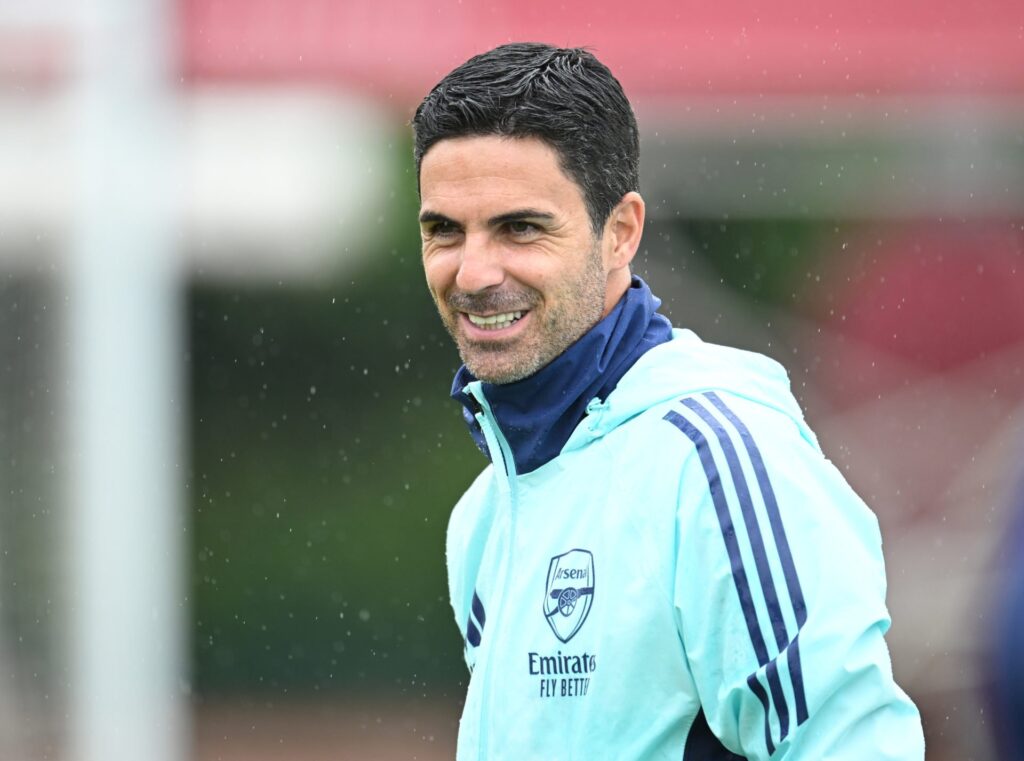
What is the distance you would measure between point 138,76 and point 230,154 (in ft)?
3.82

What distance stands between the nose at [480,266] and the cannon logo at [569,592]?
0.33 meters

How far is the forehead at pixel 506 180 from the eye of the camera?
1.92m

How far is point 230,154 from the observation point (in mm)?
7996

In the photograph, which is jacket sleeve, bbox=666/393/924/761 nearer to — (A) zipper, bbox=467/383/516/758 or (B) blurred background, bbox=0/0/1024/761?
(A) zipper, bbox=467/383/516/758

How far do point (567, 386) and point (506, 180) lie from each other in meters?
0.25

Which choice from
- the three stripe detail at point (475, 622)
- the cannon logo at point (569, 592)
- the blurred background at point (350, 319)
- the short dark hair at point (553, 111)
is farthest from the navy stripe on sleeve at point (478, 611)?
the blurred background at point (350, 319)

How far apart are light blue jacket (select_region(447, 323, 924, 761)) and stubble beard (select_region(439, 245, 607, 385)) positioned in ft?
0.30

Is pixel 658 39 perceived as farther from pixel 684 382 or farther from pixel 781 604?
pixel 781 604

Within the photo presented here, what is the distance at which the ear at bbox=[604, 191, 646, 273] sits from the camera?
201 centimetres

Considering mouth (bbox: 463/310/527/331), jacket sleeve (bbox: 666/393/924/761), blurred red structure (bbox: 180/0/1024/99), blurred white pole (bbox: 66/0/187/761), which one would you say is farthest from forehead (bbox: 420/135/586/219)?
blurred white pole (bbox: 66/0/187/761)

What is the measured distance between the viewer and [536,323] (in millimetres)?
1948

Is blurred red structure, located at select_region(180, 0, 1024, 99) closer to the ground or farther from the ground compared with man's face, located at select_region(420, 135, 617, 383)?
farther from the ground

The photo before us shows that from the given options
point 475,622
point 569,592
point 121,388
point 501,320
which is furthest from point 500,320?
Answer: point 121,388

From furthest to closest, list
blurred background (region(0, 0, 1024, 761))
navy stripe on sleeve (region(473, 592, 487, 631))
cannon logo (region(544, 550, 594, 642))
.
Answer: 1. blurred background (region(0, 0, 1024, 761))
2. navy stripe on sleeve (region(473, 592, 487, 631))
3. cannon logo (region(544, 550, 594, 642))
